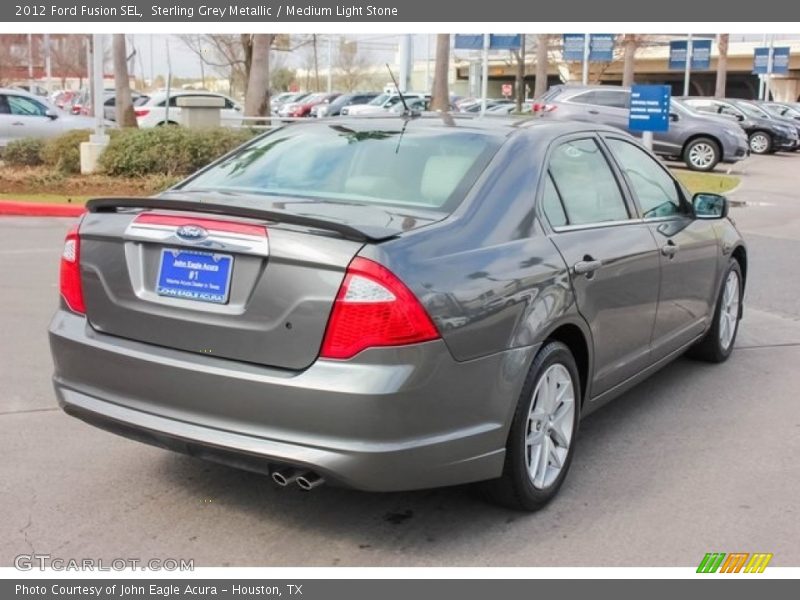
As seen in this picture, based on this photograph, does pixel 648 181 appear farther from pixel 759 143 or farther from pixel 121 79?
pixel 759 143

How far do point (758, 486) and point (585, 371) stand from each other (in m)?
0.97

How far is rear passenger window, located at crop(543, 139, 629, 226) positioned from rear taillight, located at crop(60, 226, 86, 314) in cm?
206

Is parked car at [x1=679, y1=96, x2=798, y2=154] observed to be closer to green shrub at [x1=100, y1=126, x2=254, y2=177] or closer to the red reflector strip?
green shrub at [x1=100, y1=126, x2=254, y2=177]

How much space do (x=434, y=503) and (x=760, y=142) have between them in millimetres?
30834

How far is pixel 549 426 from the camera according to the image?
13.5 feet

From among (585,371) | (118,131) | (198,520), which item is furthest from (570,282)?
(118,131)

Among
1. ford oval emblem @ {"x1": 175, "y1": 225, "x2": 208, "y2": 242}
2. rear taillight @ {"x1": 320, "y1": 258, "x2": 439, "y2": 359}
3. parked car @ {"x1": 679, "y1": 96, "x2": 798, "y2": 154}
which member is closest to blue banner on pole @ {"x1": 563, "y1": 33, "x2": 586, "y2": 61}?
parked car @ {"x1": 679, "y1": 96, "x2": 798, "y2": 154}

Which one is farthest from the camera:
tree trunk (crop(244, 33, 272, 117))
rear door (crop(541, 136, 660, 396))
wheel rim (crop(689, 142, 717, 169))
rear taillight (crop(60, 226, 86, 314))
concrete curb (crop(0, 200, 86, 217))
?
→ wheel rim (crop(689, 142, 717, 169))

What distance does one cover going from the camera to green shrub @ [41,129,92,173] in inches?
642

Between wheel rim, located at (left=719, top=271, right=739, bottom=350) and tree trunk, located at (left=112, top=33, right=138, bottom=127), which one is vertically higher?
tree trunk, located at (left=112, top=33, right=138, bottom=127)

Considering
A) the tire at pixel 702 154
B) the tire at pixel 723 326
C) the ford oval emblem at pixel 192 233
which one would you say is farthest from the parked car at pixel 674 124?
the ford oval emblem at pixel 192 233

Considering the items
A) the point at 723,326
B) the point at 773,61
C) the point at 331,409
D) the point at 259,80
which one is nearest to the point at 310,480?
the point at 331,409

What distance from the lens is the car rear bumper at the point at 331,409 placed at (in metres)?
3.29

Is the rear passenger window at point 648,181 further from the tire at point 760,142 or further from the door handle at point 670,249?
the tire at point 760,142
